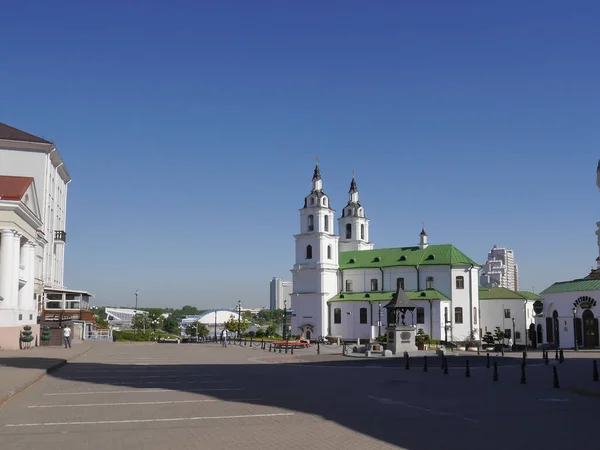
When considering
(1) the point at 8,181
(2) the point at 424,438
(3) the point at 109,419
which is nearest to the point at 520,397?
(2) the point at 424,438

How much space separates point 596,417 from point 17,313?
33100 mm

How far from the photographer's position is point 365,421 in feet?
43.9

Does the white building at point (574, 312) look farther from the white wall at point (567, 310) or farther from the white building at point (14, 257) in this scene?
the white building at point (14, 257)

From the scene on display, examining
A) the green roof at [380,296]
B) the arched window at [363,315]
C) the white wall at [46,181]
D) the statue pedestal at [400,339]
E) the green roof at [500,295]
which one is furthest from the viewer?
the green roof at [500,295]

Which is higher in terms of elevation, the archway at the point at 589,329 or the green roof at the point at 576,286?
the green roof at the point at 576,286

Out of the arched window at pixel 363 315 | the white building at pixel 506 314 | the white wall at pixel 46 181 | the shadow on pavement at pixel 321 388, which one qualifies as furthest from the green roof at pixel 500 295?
the shadow on pavement at pixel 321 388

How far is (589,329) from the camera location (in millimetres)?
57938

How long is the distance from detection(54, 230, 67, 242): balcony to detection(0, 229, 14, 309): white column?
2963 centimetres

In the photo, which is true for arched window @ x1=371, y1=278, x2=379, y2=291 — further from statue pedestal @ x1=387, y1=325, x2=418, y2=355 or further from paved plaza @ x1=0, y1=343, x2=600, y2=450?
paved plaza @ x1=0, y1=343, x2=600, y2=450

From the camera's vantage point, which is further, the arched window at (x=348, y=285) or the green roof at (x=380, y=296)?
the arched window at (x=348, y=285)

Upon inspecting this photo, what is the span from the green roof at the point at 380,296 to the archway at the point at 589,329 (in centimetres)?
2181

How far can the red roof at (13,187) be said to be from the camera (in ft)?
123

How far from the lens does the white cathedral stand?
79.4 meters

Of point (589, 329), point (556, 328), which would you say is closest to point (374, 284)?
point (556, 328)
